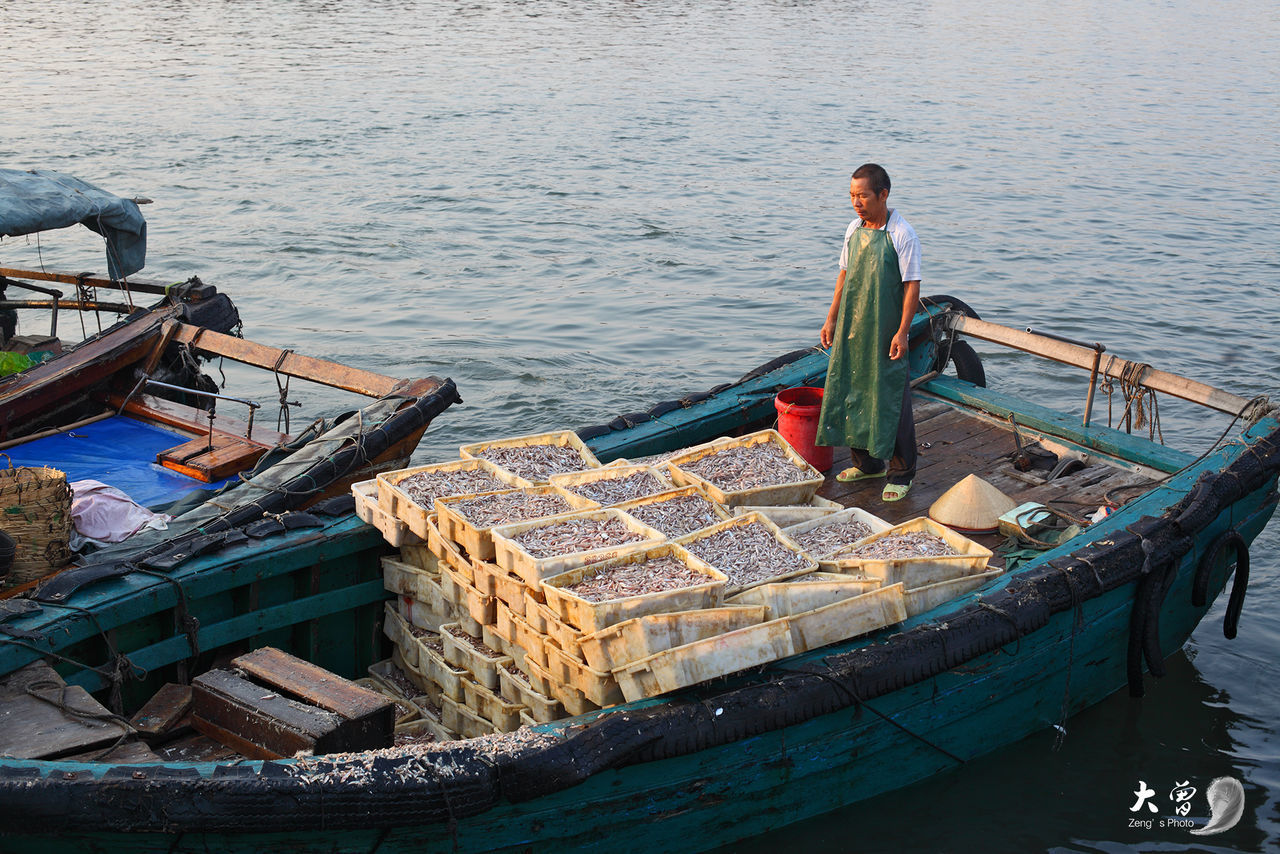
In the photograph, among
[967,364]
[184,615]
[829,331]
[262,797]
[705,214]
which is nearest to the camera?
[262,797]

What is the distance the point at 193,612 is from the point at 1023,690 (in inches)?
151

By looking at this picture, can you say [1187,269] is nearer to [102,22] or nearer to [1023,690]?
[1023,690]

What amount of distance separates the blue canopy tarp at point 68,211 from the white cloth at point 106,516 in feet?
9.11

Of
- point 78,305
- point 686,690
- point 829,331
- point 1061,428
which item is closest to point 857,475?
point 829,331

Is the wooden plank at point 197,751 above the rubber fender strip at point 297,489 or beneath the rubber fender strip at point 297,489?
beneath

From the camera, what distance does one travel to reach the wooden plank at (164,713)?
4.98 meters

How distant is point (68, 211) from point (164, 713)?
545 cm

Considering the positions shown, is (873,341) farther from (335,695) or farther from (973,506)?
(335,695)

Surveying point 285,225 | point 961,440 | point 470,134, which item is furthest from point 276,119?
point 961,440

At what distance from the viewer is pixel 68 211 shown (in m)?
9.09

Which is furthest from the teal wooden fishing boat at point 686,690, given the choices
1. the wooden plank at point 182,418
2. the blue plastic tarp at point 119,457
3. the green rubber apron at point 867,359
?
the wooden plank at point 182,418

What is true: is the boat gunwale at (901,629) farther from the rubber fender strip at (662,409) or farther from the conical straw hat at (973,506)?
the rubber fender strip at (662,409)

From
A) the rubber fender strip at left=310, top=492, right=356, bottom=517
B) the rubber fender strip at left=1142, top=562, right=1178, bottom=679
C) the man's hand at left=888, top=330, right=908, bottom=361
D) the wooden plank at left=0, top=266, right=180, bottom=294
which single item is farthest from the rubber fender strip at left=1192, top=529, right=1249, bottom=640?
the wooden plank at left=0, top=266, right=180, bottom=294

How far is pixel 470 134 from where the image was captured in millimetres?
21938
